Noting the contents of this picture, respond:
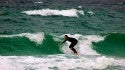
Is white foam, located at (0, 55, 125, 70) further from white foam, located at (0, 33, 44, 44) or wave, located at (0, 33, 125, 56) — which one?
white foam, located at (0, 33, 44, 44)

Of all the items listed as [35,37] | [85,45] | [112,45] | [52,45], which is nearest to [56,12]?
[112,45]

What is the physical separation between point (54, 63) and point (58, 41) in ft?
20.9

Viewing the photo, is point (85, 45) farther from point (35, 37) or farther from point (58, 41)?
point (35, 37)

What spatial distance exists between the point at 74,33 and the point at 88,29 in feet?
7.36

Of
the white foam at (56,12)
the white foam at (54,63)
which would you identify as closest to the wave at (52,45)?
the white foam at (54,63)

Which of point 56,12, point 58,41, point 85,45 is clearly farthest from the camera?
point 56,12

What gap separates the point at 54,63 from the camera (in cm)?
1442

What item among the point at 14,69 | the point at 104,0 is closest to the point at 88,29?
the point at 14,69

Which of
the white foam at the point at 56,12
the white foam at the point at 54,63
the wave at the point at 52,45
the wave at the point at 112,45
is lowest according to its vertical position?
the white foam at the point at 56,12

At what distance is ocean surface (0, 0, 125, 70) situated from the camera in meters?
14.4

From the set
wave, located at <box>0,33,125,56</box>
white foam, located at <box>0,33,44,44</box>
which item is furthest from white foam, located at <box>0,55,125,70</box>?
white foam, located at <box>0,33,44,44</box>

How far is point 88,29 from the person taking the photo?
964 inches

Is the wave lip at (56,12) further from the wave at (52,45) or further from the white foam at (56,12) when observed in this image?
the wave at (52,45)

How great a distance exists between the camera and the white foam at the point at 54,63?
13.6 m
